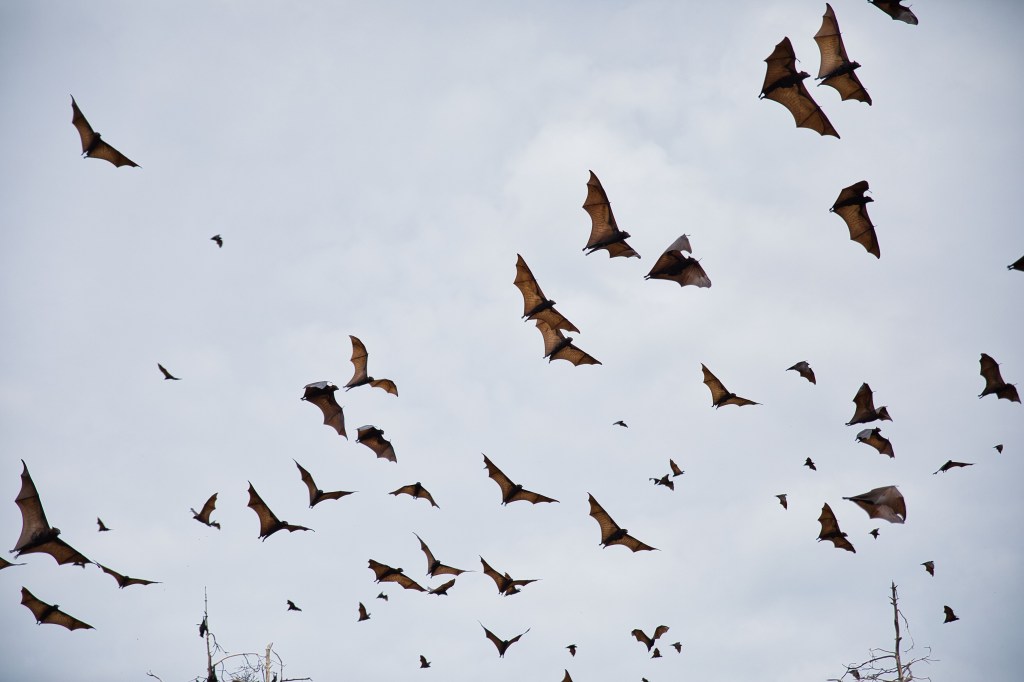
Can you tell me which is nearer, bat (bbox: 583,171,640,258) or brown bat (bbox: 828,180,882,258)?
bat (bbox: 583,171,640,258)

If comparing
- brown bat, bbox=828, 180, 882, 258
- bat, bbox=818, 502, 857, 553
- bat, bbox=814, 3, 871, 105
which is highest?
bat, bbox=814, 3, 871, 105

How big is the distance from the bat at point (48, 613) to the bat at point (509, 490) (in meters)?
9.93

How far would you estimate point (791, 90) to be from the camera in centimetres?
1659

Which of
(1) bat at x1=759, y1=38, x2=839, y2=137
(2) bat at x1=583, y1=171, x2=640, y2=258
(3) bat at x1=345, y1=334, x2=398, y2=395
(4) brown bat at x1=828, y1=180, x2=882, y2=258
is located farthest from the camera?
(3) bat at x1=345, y1=334, x2=398, y2=395

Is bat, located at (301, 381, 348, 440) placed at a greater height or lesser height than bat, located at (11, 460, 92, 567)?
greater

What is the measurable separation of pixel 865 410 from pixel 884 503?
240 cm

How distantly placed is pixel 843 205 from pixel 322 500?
14109mm

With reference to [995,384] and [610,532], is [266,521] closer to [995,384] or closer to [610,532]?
[610,532]

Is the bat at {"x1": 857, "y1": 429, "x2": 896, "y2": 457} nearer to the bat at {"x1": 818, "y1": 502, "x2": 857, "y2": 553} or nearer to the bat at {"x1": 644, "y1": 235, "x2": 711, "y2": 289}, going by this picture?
the bat at {"x1": 818, "y1": 502, "x2": 857, "y2": 553}

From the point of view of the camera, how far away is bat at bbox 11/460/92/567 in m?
15.7

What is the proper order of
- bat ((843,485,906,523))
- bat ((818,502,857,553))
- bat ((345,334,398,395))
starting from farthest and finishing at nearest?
bat ((345,334,398,395)) → bat ((818,502,857,553)) → bat ((843,485,906,523))

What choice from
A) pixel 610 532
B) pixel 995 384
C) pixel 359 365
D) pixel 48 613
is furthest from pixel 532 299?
pixel 48 613

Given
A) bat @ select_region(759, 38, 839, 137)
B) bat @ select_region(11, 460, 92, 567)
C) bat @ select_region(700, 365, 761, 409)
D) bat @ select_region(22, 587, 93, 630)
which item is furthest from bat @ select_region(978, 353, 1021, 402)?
bat @ select_region(22, 587, 93, 630)

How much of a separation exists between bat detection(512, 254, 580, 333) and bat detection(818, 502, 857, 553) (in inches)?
301
